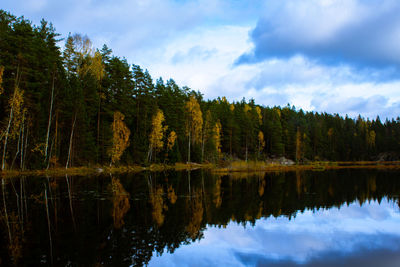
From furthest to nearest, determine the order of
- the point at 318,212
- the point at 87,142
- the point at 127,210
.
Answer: the point at 87,142 < the point at 318,212 < the point at 127,210

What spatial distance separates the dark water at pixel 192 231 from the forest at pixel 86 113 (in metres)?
15.8

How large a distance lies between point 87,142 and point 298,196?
28.7 meters

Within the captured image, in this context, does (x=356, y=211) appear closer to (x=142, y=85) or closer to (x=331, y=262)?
(x=331, y=262)

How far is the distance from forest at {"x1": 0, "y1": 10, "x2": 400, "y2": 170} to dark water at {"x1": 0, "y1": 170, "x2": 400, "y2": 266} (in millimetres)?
15786

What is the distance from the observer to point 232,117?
3083 inches

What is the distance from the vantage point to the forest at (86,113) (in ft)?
99.9

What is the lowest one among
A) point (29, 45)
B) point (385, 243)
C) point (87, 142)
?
point (385, 243)

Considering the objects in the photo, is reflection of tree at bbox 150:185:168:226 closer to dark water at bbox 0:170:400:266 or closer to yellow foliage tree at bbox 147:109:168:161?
dark water at bbox 0:170:400:266

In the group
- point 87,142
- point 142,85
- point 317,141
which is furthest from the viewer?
point 317,141

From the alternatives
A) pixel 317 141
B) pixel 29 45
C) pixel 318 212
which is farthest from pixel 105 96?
pixel 317 141

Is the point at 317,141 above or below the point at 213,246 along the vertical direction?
above

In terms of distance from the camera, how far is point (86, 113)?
39531mm

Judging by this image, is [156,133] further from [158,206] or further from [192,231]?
[192,231]

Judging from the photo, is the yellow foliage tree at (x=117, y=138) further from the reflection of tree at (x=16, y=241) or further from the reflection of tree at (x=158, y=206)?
the reflection of tree at (x=16, y=241)
